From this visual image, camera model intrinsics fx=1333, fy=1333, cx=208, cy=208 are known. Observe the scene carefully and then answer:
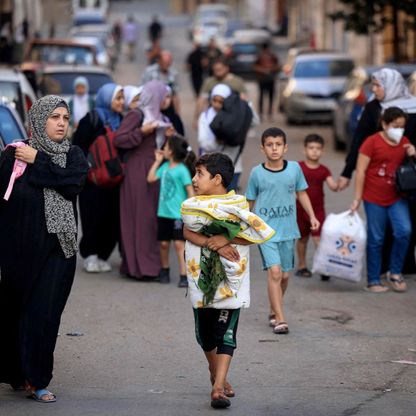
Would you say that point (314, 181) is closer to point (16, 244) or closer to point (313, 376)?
point (313, 376)

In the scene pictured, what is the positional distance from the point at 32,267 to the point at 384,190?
4497 millimetres

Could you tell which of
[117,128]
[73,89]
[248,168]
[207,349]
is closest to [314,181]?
[117,128]

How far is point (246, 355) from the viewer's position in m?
8.91

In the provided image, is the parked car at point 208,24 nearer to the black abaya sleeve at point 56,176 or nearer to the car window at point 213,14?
the car window at point 213,14

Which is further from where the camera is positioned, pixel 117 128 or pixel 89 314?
pixel 117 128

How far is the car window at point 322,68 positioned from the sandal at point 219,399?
23.1 meters

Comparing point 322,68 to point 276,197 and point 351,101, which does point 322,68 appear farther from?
point 276,197

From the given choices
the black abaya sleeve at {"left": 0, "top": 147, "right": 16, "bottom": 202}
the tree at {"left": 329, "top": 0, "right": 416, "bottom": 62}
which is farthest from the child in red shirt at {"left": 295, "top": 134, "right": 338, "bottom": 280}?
the tree at {"left": 329, "top": 0, "right": 416, "bottom": 62}

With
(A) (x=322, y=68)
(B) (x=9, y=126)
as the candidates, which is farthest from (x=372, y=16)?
(B) (x=9, y=126)

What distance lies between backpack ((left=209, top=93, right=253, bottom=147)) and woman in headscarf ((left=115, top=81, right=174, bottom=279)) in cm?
86

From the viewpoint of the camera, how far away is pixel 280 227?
31.3 ft

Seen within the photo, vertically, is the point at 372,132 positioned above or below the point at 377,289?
above

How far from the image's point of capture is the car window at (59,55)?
27828 millimetres

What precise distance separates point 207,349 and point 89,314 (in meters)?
3.15
